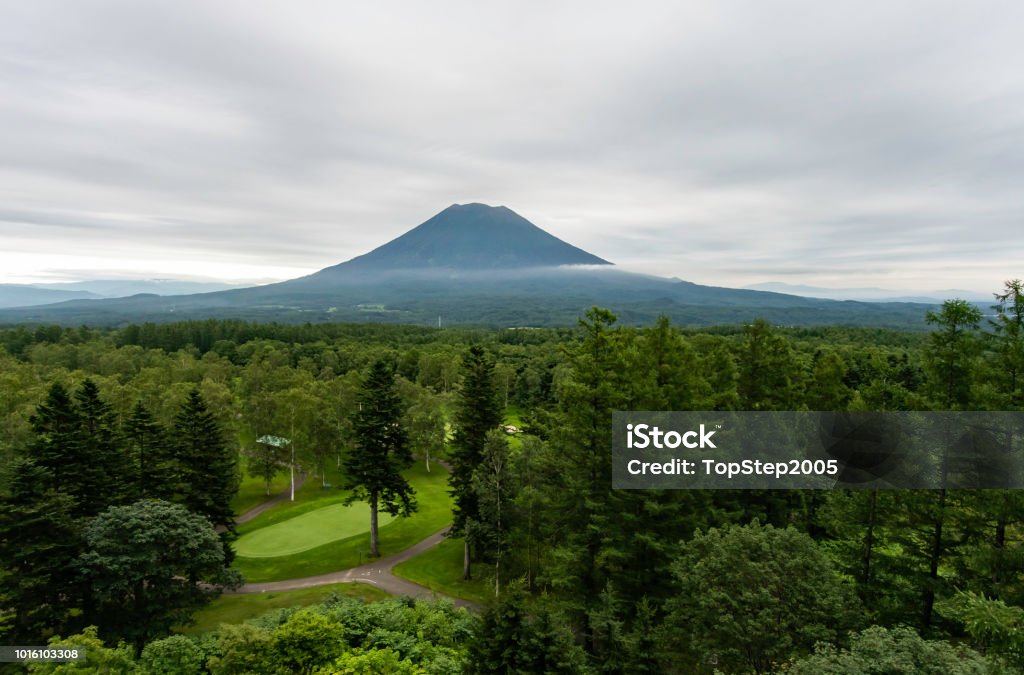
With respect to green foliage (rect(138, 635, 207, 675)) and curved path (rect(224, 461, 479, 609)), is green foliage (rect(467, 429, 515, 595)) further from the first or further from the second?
green foliage (rect(138, 635, 207, 675))

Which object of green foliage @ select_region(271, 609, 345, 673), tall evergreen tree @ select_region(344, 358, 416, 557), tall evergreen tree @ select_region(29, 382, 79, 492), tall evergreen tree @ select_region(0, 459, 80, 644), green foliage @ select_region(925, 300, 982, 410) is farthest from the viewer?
tall evergreen tree @ select_region(344, 358, 416, 557)

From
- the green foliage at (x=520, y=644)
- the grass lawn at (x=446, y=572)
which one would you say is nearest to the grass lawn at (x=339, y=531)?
the grass lawn at (x=446, y=572)

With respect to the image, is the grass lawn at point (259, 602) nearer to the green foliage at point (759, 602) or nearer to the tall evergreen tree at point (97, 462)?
the tall evergreen tree at point (97, 462)

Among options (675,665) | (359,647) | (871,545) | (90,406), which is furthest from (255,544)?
(871,545)

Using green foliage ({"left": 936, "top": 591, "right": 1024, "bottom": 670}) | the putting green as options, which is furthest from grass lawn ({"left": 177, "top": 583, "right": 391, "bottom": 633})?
green foliage ({"left": 936, "top": 591, "right": 1024, "bottom": 670})

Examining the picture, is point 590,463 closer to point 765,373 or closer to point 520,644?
point 520,644
